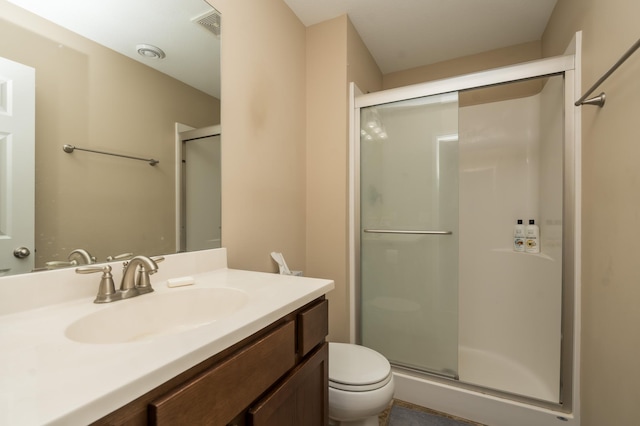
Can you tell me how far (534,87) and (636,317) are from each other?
1.76 metres

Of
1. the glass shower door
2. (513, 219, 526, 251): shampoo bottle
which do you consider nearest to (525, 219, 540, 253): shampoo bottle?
(513, 219, 526, 251): shampoo bottle

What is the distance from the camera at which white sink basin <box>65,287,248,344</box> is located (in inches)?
26.3

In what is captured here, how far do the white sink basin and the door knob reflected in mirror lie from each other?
24cm

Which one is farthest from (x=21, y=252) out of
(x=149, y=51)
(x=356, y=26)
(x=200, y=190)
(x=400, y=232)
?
(x=356, y=26)

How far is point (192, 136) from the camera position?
3.79ft

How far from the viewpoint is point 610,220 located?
1.08 meters

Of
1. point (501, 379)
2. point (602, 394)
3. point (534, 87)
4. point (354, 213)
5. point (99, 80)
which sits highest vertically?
point (534, 87)

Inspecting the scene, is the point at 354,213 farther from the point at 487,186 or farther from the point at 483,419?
the point at 483,419

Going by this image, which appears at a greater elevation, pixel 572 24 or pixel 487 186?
pixel 572 24

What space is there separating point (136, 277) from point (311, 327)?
556 millimetres

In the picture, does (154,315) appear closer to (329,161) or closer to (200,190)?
(200,190)

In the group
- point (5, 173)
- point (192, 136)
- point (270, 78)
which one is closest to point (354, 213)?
point (270, 78)

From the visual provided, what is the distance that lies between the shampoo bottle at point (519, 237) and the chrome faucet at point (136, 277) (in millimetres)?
2275

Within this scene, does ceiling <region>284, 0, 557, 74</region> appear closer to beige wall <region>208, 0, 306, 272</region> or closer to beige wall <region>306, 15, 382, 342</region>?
beige wall <region>306, 15, 382, 342</region>
